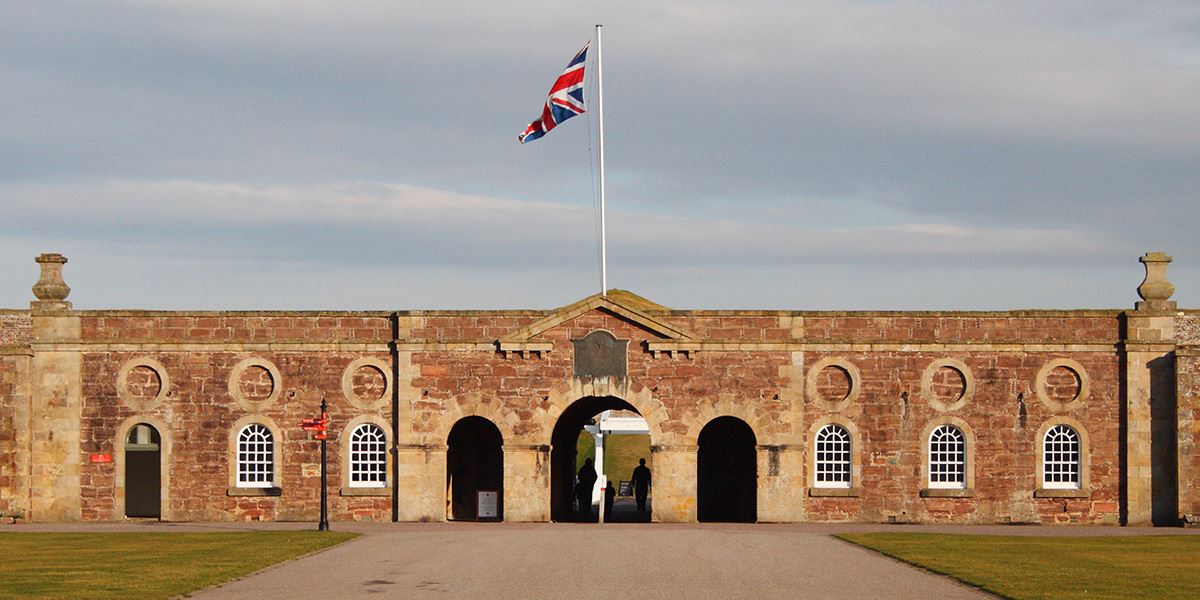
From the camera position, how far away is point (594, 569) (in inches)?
1074

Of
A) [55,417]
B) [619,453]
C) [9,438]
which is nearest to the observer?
[9,438]

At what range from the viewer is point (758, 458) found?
4178cm

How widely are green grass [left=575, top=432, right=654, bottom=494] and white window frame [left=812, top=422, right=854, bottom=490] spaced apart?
27.7 metres

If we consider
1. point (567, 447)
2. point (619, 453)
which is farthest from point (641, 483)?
point (619, 453)

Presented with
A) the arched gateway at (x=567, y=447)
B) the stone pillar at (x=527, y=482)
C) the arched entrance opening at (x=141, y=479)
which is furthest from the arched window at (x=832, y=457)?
the arched entrance opening at (x=141, y=479)

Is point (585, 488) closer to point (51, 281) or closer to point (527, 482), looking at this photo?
point (527, 482)

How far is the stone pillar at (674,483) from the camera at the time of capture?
41.8 meters

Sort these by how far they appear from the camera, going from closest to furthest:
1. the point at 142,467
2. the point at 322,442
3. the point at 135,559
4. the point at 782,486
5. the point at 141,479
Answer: the point at 135,559
the point at 322,442
the point at 782,486
the point at 141,479
the point at 142,467

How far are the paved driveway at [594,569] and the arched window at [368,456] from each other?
5468mm

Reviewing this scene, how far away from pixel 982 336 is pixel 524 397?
11576 millimetres

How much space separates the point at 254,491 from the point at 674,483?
10.5 meters

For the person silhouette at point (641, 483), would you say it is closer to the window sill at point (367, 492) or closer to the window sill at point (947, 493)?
the window sill at point (367, 492)

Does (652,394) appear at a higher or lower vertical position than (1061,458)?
higher

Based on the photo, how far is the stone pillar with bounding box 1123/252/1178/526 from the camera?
137 feet
